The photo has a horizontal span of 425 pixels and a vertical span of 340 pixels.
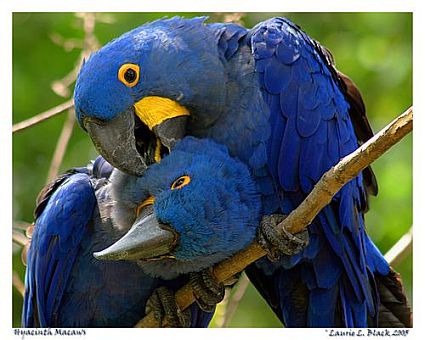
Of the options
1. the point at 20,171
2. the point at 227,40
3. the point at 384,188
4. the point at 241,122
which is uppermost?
the point at 227,40

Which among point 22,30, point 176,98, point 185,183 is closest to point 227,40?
point 176,98

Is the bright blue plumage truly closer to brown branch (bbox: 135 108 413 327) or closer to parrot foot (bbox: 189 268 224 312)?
parrot foot (bbox: 189 268 224 312)

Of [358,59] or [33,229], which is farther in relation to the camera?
[358,59]

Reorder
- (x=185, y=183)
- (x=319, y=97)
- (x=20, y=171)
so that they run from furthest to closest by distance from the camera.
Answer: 1. (x=20, y=171)
2. (x=319, y=97)
3. (x=185, y=183)

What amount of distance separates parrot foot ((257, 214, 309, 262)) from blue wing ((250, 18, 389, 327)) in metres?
0.14

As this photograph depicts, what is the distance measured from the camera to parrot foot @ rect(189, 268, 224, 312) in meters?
2.46

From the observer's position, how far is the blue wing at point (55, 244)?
8.43 feet

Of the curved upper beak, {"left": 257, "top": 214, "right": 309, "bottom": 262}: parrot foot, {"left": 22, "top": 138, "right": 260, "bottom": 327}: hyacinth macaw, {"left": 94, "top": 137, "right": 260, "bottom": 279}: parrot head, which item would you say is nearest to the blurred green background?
{"left": 22, "top": 138, "right": 260, "bottom": 327}: hyacinth macaw

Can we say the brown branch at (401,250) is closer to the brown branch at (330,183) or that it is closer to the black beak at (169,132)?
the brown branch at (330,183)

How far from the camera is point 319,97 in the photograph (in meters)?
2.52

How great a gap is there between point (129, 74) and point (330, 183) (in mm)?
749

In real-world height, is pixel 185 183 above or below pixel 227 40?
below
